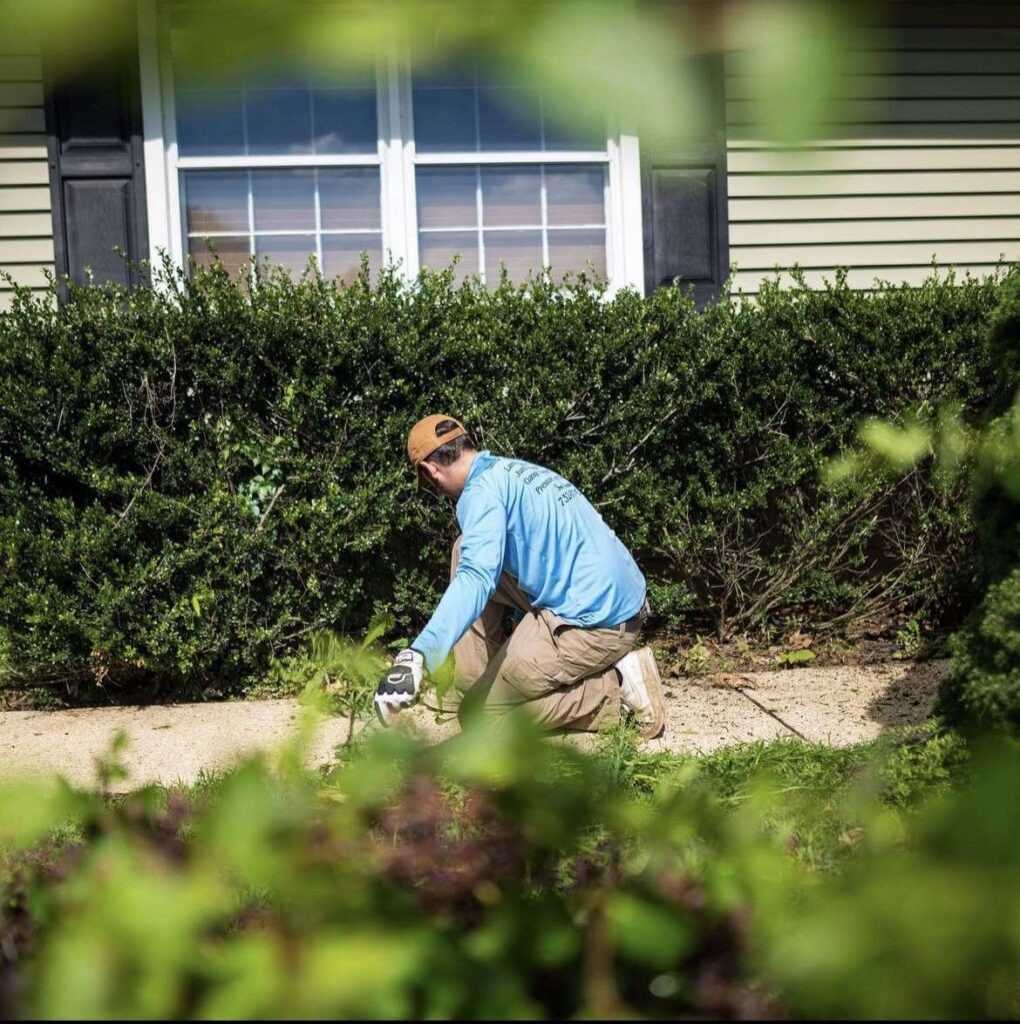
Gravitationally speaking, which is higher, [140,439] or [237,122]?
[237,122]

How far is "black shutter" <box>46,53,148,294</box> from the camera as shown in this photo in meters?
5.88

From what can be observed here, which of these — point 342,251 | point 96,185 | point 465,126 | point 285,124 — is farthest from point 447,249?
point 96,185

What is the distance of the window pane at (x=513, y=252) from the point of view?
6453mm

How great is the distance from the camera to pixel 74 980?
0.67 meters

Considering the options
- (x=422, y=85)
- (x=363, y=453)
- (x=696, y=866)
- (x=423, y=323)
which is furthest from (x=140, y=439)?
(x=696, y=866)

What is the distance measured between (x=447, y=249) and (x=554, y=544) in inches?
110

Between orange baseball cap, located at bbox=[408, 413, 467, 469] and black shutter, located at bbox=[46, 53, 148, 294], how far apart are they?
249 cm

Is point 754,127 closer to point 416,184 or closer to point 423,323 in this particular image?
point 423,323

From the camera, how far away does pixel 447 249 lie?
21.1 feet

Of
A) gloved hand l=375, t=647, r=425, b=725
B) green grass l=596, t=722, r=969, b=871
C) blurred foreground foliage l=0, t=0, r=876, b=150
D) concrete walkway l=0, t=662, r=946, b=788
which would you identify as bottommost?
concrete walkway l=0, t=662, r=946, b=788

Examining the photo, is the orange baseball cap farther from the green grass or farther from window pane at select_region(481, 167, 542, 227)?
window pane at select_region(481, 167, 542, 227)

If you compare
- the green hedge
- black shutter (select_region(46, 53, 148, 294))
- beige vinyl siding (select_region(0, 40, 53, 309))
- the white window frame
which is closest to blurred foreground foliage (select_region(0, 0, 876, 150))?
the green hedge

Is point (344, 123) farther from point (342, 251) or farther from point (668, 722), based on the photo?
point (668, 722)

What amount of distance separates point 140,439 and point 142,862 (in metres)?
4.17
